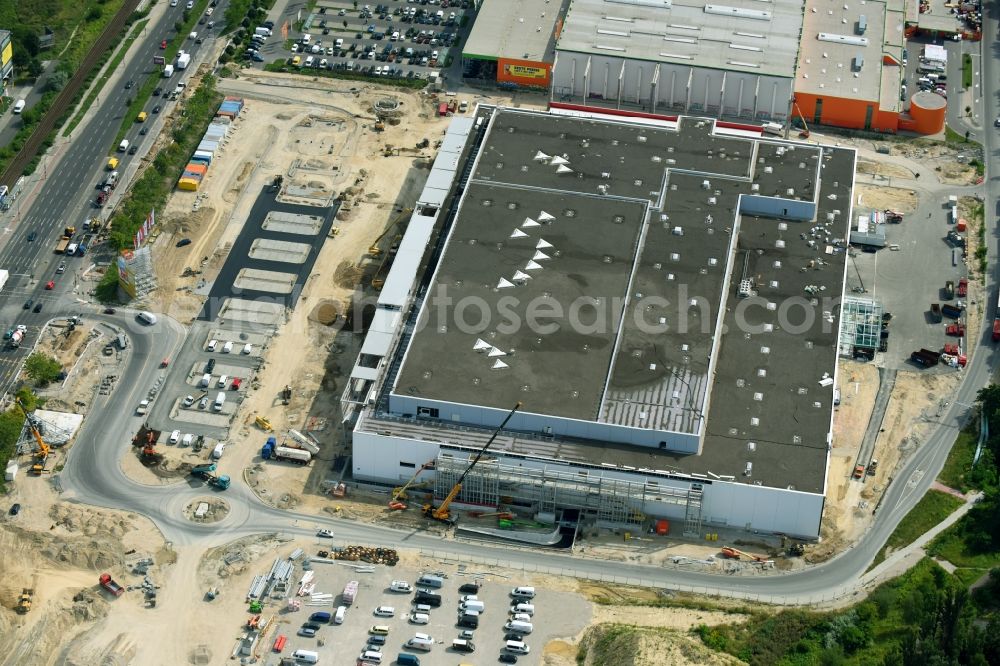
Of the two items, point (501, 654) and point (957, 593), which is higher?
point (957, 593)

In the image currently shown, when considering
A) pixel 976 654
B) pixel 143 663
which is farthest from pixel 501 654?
pixel 976 654

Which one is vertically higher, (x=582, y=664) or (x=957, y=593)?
(x=957, y=593)

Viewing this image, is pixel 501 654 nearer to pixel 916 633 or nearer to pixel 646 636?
pixel 646 636

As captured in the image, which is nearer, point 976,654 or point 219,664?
point 976,654

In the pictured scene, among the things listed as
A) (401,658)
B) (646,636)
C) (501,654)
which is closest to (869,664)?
(646,636)

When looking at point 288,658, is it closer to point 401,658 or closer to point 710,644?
point 401,658

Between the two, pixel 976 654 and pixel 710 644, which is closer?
pixel 976 654
